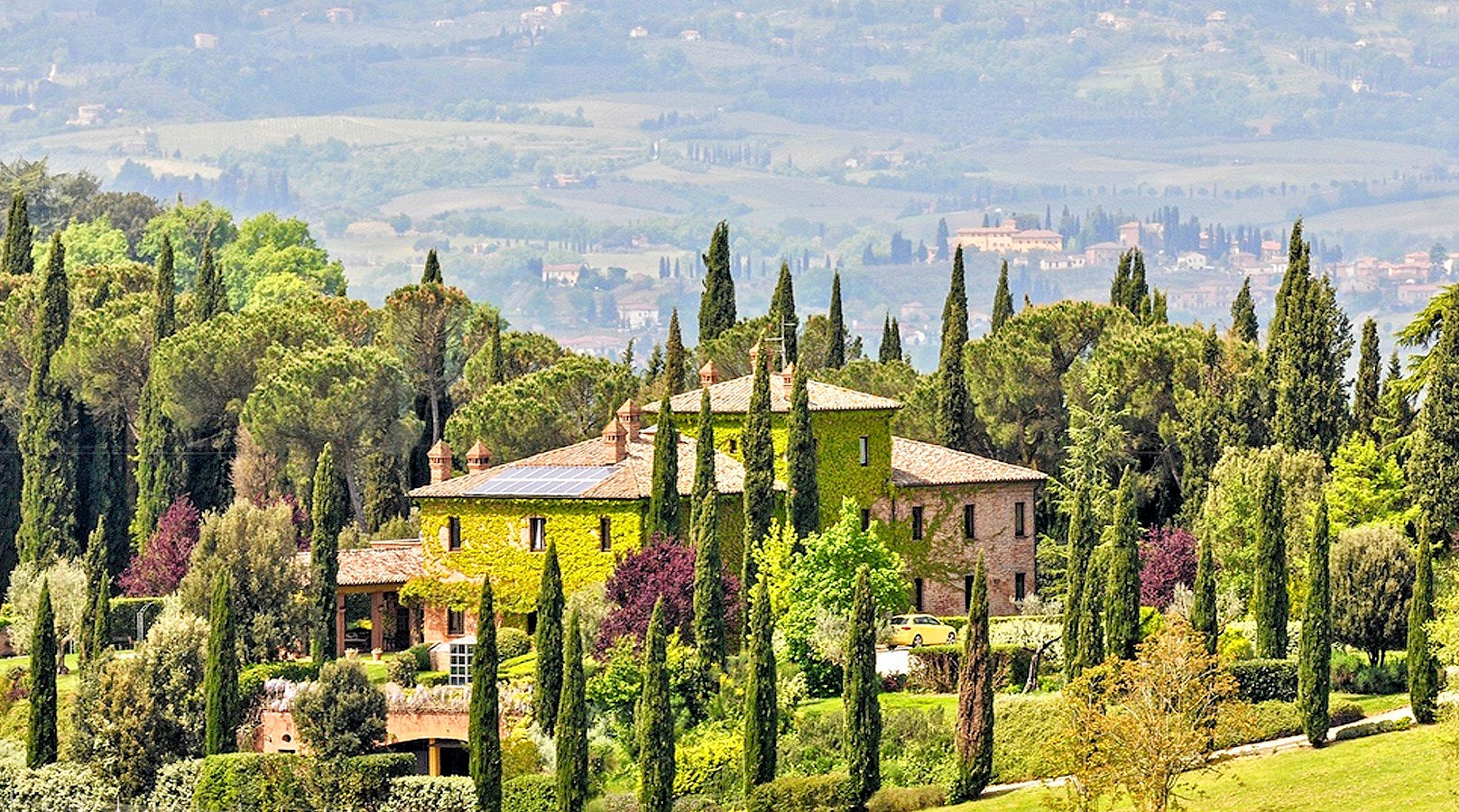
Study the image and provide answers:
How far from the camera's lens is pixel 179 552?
8812cm

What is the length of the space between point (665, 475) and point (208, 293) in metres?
32.9

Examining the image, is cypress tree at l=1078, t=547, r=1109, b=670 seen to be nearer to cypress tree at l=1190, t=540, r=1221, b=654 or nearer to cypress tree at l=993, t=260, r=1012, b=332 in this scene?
cypress tree at l=1190, t=540, r=1221, b=654

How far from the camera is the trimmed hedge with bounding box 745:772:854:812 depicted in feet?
200

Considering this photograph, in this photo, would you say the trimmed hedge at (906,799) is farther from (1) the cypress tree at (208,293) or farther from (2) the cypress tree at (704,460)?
(1) the cypress tree at (208,293)

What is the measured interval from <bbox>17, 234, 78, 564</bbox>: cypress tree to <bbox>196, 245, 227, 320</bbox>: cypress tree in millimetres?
5867

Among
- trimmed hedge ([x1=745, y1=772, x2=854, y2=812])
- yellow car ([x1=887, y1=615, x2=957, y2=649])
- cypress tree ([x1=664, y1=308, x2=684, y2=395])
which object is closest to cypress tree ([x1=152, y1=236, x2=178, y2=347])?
cypress tree ([x1=664, y1=308, x2=684, y2=395])

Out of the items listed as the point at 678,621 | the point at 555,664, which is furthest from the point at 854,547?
the point at 555,664

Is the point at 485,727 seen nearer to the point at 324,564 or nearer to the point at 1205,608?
the point at 324,564

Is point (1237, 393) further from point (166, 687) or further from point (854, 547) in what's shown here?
point (166, 687)

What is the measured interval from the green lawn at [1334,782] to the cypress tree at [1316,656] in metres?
0.70

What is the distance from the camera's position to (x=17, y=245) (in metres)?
110

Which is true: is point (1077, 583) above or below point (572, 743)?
above

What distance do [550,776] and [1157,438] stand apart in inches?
1193

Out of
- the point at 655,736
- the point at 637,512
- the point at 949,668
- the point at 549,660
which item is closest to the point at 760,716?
the point at 655,736
